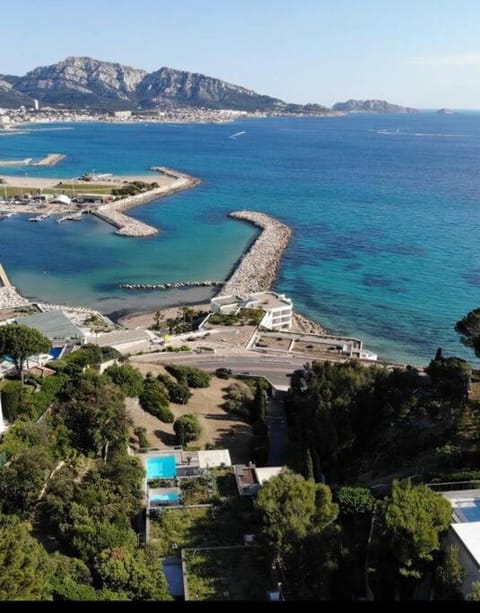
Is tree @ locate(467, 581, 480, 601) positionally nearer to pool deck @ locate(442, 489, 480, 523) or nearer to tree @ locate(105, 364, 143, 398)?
pool deck @ locate(442, 489, 480, 523)

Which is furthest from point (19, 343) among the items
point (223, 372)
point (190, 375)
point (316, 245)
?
point (316, 245)

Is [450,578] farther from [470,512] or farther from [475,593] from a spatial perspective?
[470,512]

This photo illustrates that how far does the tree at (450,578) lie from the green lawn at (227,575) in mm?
3349

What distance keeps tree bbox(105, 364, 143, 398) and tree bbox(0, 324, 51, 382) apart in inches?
118

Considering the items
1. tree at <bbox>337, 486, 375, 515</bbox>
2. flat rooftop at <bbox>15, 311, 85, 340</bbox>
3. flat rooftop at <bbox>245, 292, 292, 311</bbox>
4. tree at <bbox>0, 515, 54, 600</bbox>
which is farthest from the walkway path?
flat rooftop at <bbox>245, 292, 292, 311</bbox>

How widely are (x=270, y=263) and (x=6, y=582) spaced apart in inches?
1472

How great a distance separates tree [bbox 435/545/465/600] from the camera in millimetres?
9977

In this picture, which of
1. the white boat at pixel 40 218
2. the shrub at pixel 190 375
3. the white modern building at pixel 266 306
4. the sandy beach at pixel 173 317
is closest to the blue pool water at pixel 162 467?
the shrub at pixel 190 375

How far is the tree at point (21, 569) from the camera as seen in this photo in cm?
945

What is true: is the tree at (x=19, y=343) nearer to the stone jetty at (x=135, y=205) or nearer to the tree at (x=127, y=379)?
the tree at (x=127, y=379)

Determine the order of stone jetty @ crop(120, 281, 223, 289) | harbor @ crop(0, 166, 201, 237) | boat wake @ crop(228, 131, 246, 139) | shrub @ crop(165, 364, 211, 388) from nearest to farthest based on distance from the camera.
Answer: shrub @ crop(165, 364, 211, 388) → stone jetty @ crop(120, 281, 223, 289) → harbor @ crop(0, 166, 201, 237) → boat wake @ crop(228, 131, 246, 139)

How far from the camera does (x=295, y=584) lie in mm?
11773

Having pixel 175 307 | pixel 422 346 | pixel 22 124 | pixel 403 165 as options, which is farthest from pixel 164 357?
pixel 22 124

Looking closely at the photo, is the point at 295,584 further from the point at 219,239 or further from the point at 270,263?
the point at 219,239
